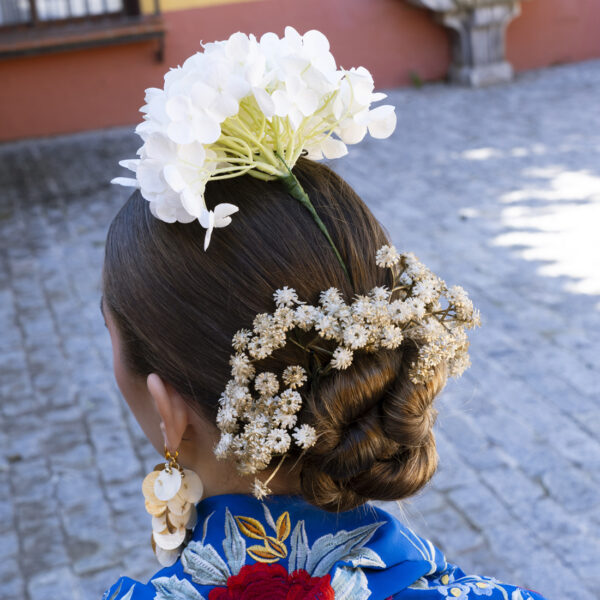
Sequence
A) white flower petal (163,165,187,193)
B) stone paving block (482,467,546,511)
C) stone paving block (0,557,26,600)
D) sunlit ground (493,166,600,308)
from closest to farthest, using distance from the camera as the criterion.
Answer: white flower petal (163,165,187,193)
stone paving block (0,557,26,600)
stone paving block (482,467,546,511)
sunlit ground (493,166,600,308)

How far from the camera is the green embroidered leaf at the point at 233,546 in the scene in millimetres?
1326

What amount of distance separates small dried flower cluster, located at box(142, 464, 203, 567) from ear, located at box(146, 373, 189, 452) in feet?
0.23

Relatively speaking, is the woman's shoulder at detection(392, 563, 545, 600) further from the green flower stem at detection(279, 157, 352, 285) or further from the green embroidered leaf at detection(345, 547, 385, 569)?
the green flower stem at detection(279, 157, 352, 285)

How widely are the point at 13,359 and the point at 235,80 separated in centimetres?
363

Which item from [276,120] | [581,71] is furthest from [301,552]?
[581,71]

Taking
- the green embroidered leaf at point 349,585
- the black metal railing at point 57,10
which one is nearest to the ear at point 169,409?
the green embroidered leaf at point 349,585

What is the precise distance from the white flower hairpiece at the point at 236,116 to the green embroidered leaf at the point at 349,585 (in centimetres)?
58

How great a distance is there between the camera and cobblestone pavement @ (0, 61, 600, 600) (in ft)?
10.00

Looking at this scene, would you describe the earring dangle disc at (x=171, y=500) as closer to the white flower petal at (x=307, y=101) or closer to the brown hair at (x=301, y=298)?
the brown hair at (x=301, y=298)

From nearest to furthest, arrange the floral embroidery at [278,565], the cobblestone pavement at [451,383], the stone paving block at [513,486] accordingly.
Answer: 1. the floral embroidery at [278,565]
2. the cobblestone pavement at [451,383]
3. the stone paving block at [513,486]

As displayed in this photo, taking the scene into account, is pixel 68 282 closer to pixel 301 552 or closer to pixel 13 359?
pixel 13 359

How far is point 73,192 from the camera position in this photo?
681 centimetres

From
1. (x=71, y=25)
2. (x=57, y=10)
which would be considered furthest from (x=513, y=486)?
(x=57, y=10)

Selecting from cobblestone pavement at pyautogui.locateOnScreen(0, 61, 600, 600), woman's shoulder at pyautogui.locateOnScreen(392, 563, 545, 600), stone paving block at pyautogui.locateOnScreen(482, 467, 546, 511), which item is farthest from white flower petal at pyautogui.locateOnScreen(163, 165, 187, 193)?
stone paving block at pyautogui.locateOnScreen(482, 467, 546, 511)
